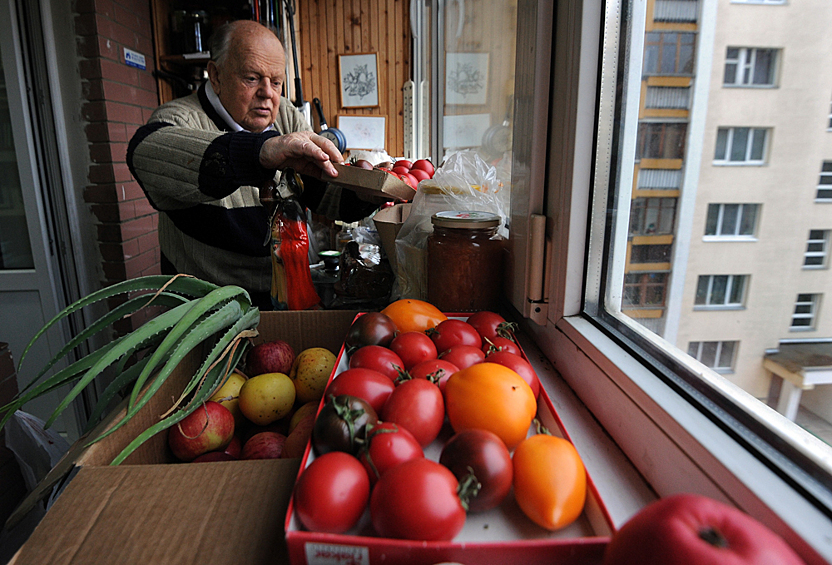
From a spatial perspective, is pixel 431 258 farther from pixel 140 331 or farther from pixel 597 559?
pixel 597 559

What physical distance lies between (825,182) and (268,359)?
29.9 inches

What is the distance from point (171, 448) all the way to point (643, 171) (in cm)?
77

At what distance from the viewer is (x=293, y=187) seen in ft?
3.48

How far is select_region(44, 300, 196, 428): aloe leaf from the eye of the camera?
0.58 meters

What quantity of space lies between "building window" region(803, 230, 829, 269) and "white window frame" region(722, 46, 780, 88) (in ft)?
0.43

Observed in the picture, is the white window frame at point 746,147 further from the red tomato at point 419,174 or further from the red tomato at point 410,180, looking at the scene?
the red tomato at point 419,174

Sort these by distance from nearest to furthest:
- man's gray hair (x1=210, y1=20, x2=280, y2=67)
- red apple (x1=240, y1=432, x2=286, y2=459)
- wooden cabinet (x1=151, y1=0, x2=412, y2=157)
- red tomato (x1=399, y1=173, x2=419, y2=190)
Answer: red apple (x1=240, y1=432, x2=286, y2=459)
red tomato (x1=399, y1=173, x2=419, y2=190)
man's gray hair (x1=210, y1=20, x2=280, y2=67)
wooden cabinet (x1=151, y1=0, x2=412, y2=157)

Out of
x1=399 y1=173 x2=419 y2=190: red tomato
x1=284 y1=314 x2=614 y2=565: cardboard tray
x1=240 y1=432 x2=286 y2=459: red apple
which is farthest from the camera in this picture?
x1=399 y1=173 x2=419 y2=190: red tomato

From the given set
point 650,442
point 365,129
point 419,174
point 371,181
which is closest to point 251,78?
point 419,174

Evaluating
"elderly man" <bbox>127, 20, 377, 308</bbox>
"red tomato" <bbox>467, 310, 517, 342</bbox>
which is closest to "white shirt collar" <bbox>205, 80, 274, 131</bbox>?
"elderly man" <bbox>127, 20, 377, 308</bbox>

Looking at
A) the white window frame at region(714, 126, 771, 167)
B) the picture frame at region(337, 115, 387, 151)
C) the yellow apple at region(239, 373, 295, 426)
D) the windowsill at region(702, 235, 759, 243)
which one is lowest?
the yellow apple at region(239, 373, 295, 426)

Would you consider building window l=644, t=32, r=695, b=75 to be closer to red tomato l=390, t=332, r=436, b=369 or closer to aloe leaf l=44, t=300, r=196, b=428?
red tomato l=390, t=332, r=436, b=369

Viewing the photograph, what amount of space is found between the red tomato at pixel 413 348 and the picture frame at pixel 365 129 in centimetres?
354

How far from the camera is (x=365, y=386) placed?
0.54 meters
